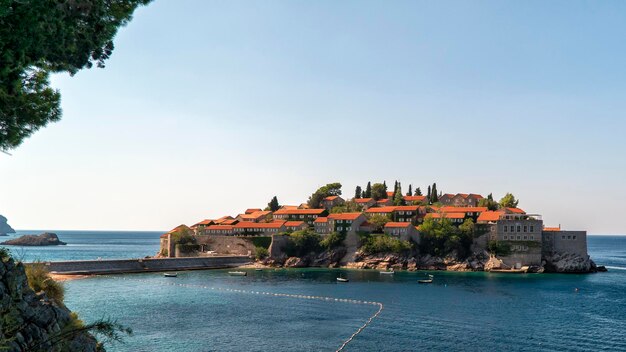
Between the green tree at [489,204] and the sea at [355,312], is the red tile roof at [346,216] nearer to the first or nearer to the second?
the sea at [355,312]

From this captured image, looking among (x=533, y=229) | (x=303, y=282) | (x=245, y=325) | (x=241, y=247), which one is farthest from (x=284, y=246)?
(x=245, y=325)

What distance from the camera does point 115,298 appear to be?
72125 millimetres

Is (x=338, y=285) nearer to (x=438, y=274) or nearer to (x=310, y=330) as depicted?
→ (x=438, y=274)

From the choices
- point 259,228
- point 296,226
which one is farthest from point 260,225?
point 296,226

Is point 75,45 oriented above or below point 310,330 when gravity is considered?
above

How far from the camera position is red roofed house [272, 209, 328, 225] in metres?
153

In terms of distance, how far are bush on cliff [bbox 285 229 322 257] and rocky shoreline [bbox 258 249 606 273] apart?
173cm

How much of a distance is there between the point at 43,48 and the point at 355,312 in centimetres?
5318

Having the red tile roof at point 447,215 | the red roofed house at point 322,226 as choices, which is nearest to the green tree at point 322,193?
the red roofed house at point 322,226

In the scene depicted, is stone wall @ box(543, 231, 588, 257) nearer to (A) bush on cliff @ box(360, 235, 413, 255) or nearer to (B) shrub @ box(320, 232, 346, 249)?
(A) bush on cliff @ box(360, 235, 413, 255)

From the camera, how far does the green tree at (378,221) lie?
453 feet

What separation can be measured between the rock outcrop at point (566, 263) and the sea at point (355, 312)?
16124 mm

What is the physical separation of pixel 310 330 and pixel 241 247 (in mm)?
90734

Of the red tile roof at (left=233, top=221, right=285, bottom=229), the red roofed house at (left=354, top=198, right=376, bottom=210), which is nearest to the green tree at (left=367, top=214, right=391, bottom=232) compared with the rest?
the red roofed house at (left=354, top=198, right=376, bottom=210)
